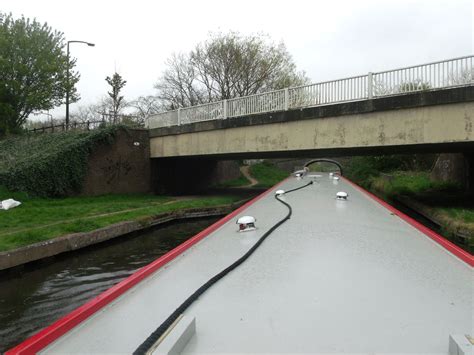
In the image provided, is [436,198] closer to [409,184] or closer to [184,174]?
[409,184]

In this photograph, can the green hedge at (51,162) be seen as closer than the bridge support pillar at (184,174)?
Yes

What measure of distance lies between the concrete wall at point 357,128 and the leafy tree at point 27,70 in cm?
902

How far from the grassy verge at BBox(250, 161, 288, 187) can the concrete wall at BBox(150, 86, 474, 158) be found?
46.2 feet

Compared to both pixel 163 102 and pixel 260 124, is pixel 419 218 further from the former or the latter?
pixel 163 102

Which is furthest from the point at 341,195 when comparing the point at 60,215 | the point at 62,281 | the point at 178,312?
the point at 60,215

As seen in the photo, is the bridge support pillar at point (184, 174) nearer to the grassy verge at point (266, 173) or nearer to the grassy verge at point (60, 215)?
the grassy verge at point (60, 215)

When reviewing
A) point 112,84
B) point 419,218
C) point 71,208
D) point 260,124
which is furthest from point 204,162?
point 112,84

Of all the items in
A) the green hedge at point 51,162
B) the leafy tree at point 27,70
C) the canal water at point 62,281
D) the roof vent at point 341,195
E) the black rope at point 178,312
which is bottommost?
the canal water at point 62,281

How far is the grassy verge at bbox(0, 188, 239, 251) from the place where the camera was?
25.9ft

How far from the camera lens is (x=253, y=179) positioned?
29984 millimetres

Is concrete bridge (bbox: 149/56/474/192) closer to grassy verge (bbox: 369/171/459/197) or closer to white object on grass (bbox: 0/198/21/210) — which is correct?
grassy verge (bbox: 369/171/459/197)

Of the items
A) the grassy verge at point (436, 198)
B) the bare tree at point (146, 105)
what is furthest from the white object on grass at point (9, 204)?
the bare tree at point (146, 105)

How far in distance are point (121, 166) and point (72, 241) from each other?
9228 millimetres

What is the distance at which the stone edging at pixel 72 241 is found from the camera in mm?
6871
